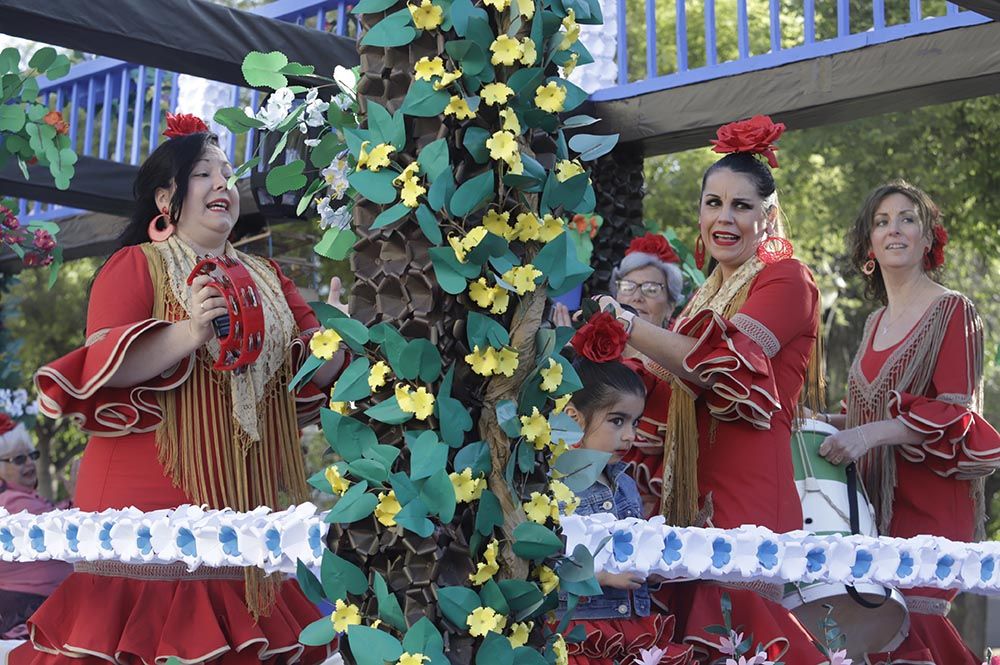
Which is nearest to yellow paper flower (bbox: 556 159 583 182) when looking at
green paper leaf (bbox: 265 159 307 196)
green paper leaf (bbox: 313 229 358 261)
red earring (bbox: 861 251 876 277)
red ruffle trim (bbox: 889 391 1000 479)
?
green paper leaf (bbox: 313 229 358 261)

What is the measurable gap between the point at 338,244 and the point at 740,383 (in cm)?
142

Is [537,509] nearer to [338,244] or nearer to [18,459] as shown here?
[338,244]

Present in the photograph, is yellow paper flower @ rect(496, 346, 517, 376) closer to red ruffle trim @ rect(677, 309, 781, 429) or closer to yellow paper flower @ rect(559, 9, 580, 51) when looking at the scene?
yellow paper flower @ rect(559, 9, 580, 51)

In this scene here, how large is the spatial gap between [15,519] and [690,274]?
437 cm

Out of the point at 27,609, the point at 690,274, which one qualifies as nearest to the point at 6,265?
the point at 27,609

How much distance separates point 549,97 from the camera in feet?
7.22

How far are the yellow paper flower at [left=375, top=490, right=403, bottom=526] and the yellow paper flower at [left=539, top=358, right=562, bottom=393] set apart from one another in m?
0.29

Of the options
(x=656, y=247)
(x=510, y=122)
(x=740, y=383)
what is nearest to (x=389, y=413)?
(x=510, y=122)

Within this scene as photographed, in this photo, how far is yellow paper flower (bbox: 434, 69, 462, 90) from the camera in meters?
2.13

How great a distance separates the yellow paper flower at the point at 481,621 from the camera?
208cm

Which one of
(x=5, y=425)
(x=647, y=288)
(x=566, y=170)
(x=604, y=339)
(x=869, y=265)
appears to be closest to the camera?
(x=566, y=170)

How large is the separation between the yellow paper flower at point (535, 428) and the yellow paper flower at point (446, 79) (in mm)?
528

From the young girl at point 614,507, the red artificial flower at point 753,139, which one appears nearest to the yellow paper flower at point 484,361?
the young girl at point 614,507

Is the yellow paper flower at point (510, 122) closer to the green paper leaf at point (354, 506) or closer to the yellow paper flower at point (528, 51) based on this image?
the yellow paper flower at point (528, 51)
